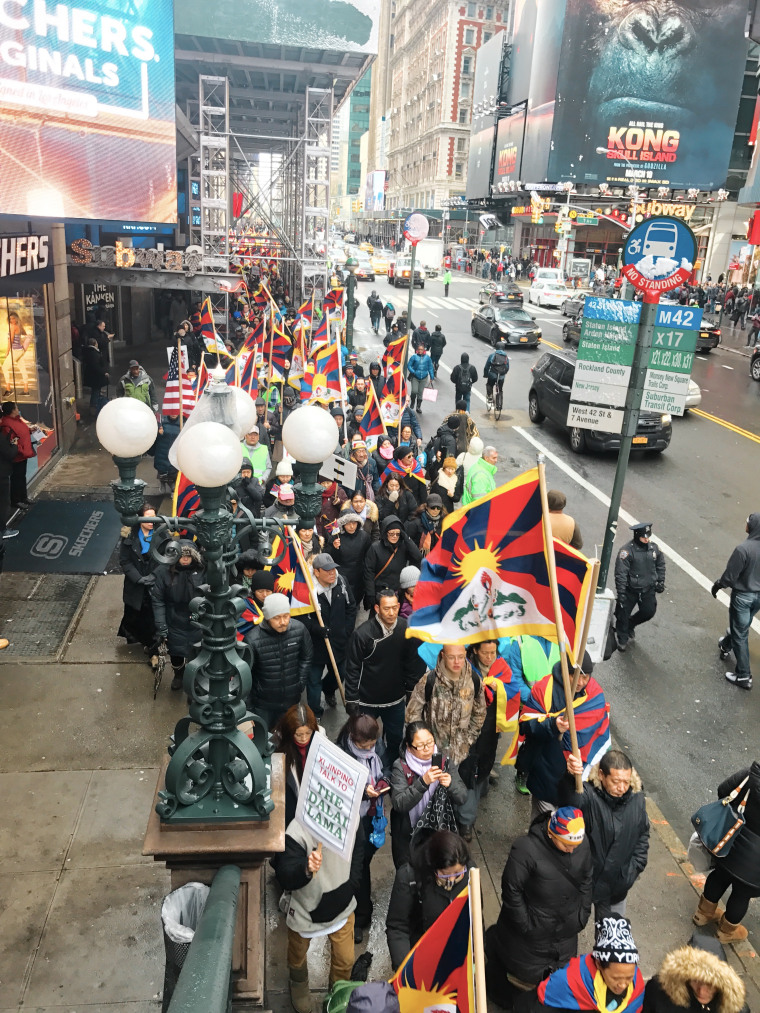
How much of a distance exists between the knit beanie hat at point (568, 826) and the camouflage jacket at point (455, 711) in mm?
1312

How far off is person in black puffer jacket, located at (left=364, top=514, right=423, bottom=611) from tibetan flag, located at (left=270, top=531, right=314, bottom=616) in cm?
87

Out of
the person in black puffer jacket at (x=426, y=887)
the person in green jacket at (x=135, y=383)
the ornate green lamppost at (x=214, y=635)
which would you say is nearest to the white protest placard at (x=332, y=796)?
the ornate green lamppost at (x=214, y=635)

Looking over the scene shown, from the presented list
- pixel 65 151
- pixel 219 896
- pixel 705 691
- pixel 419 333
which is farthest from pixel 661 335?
pixel 419 333

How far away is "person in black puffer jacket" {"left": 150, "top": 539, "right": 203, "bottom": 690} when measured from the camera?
7086 millimetres

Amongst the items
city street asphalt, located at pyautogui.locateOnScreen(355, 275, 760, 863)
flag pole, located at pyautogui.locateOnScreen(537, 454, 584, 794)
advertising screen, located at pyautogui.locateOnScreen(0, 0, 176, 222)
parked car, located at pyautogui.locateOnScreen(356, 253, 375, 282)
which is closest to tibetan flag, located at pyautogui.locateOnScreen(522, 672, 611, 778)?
flag pole, located at pyautogui.locateOnScreen(537, 454, 584, 794)

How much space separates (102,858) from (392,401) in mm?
8143

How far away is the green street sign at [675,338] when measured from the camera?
291 inches

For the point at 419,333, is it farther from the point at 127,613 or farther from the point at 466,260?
the point at 466,260

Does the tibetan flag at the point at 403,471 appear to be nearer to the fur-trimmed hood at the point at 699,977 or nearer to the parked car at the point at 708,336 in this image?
the fur-trimmed hood at the point at 699,977

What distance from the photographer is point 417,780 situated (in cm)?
454

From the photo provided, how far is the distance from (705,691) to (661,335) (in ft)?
12.4

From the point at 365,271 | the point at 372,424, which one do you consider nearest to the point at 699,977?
the point at 372,424

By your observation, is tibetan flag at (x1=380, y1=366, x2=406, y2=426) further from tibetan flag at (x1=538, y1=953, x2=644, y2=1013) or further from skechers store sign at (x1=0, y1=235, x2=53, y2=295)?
tibetan flag at (x1=538, y1=953, x2=644, y2=1013)

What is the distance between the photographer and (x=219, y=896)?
3.20 meters
